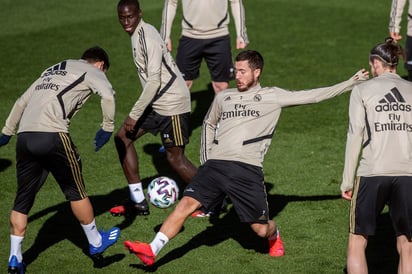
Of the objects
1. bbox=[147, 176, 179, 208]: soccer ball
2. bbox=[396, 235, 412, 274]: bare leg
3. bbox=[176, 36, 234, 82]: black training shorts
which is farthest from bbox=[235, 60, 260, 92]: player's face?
bbox=[176, 36, 234, 82]: black training shorts

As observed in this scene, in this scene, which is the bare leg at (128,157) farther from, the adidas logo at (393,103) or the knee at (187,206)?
the adidas logo at (393,103)

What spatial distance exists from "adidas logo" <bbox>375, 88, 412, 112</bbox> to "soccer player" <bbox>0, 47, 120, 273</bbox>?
2860 millimetres

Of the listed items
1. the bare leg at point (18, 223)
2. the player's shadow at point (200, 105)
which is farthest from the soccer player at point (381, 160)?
the player's shadow at point (200, 105)

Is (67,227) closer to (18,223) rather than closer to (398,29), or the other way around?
(18,223)

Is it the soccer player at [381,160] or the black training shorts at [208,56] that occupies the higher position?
the soccer player at [381,160]

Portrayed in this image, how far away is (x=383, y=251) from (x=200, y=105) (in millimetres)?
6101

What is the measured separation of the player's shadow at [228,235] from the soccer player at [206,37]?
3.11 metres

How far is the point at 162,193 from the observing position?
34.5 feet

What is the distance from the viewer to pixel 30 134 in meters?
8.88

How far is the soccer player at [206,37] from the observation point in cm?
1337

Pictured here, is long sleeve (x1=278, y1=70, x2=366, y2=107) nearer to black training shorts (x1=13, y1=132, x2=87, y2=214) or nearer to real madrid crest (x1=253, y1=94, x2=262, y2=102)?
real madrid crest (x1=253, y1=94, x2=262, y2=102)

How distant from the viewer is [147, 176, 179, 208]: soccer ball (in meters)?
10.5

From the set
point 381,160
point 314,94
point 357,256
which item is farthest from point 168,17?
point 357,256

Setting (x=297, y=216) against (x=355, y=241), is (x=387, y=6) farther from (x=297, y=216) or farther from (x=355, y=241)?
(x=355, y=241)
